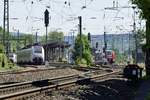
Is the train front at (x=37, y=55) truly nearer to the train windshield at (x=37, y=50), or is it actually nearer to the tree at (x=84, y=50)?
the train windshield at (x=37, y=50)

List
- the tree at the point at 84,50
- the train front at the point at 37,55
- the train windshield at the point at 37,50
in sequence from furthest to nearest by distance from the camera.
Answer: the tree at the point at 84,50, the train windshield at the point at 37,50, the train front at the point at 37,55

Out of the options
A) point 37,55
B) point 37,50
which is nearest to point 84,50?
point 37,50

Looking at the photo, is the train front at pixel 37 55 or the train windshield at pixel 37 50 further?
the train windshield at pixel 37 50

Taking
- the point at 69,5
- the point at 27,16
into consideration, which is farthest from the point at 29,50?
the point at 69,5

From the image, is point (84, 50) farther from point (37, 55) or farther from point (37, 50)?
point (37, 55)

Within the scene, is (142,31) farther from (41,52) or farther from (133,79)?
(41,52)

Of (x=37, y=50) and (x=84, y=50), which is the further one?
(x=84, y=50)

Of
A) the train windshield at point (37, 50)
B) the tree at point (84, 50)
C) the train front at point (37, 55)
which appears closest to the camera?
the train front at point (37, 55)

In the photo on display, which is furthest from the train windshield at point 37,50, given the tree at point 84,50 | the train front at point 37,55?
the tree at point 84,50

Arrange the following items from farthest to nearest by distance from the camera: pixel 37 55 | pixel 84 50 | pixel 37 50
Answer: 1. pixel 84 50
2. pixel 37 50
3. pixel 37 55

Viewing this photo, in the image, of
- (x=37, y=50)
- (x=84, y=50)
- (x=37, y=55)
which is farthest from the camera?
(x=84, y=50)

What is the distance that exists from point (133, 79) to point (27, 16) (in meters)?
33.2

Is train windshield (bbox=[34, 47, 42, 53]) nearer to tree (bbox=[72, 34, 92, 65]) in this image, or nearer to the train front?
the train front

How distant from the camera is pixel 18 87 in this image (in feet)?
45.2
